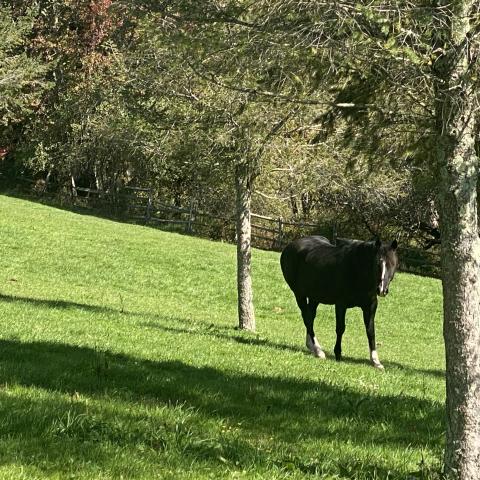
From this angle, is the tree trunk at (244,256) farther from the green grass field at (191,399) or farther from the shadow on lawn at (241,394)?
the shadow on lawn at (241,394)

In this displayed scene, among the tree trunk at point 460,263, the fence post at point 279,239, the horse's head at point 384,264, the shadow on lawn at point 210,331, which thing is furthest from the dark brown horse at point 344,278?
the fence post at point 279,239

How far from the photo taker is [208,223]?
134ft

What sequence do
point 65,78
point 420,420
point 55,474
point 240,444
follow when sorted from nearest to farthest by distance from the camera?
point 55,474 < point 240,444 < point 420,420 < point 65,78

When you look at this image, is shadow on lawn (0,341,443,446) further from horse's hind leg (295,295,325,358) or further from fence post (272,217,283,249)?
fence post (272,217,283,249)

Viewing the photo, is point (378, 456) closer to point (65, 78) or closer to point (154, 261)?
point (154, 261)

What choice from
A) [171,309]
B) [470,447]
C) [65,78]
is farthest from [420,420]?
[65,78]

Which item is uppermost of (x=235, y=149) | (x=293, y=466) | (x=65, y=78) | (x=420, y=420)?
(x=65, y=78)

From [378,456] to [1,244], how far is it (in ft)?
74.6

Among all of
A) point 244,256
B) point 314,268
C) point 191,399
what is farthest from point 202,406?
point 244,256

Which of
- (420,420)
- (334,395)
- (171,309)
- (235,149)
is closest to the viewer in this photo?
(420,420)

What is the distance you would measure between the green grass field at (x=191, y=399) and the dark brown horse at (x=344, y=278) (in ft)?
2.68

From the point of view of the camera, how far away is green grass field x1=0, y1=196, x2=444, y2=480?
5.22m

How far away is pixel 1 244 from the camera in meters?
26.4

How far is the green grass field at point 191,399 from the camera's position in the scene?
206 inches
